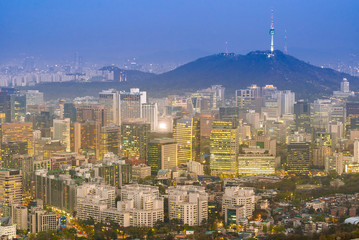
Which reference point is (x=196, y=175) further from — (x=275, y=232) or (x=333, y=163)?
(x=275, y=232)

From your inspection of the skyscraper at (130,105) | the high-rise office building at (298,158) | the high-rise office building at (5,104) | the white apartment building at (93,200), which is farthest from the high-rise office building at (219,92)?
the white apartment building at (93,200)

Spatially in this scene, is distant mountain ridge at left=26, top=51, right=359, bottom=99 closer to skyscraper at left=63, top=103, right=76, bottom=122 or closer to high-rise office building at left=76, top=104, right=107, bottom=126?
skyscraper at left=63, top=103, right=76, bottom=122

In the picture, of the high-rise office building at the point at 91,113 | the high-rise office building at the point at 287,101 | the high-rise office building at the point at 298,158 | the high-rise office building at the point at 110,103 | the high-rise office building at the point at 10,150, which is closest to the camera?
the high-rise office building at the point at 10,150

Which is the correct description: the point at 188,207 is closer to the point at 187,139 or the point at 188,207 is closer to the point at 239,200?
the point at 239,200

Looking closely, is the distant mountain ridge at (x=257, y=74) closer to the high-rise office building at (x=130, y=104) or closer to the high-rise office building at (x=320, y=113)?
the high-rise office building at (x=320, y=113)

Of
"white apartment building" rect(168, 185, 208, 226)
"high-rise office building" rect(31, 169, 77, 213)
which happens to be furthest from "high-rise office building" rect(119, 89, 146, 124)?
"white apartment building" rect(168, 185, 208, 226)

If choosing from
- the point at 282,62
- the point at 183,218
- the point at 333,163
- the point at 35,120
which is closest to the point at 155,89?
the point at 282,62
